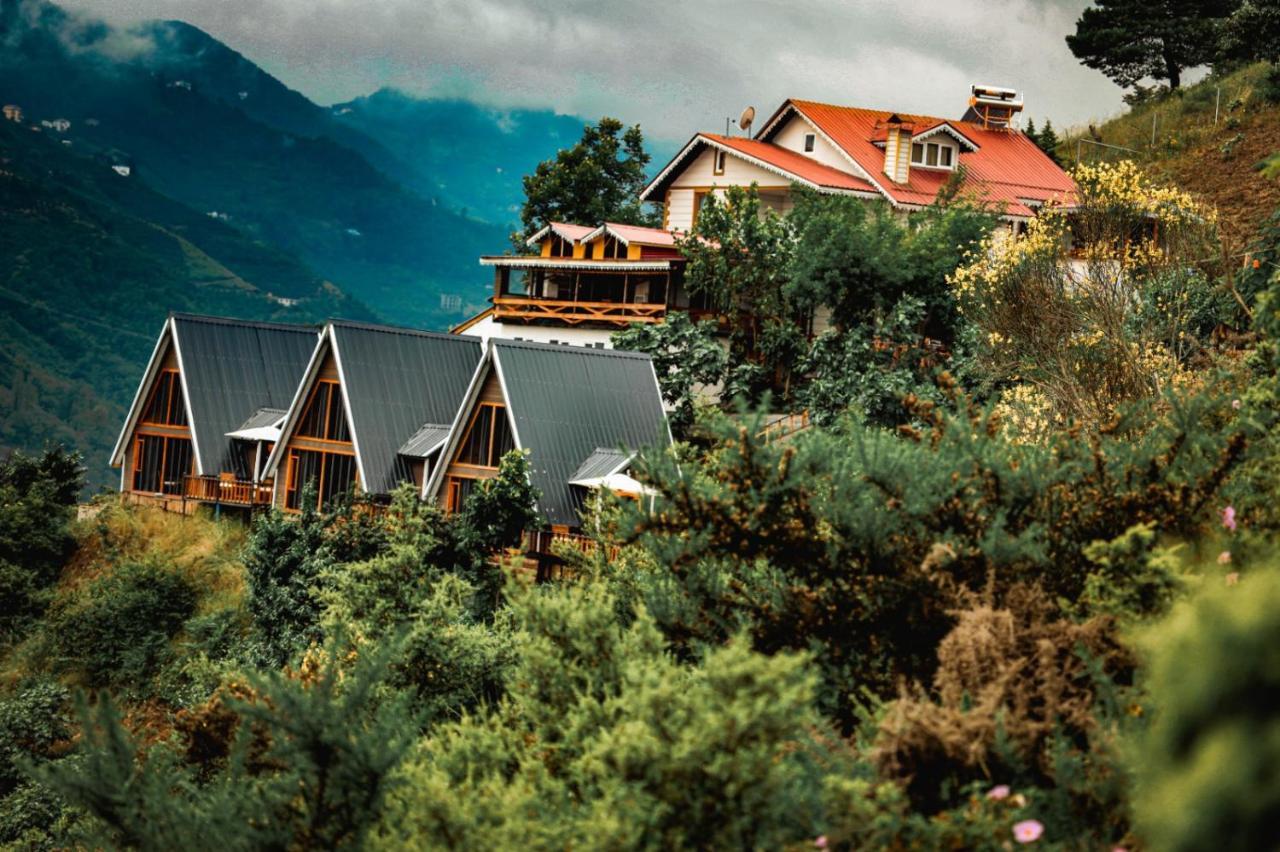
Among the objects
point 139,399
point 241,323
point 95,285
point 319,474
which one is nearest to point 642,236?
point 241,323

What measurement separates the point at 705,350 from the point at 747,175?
10.9 meters

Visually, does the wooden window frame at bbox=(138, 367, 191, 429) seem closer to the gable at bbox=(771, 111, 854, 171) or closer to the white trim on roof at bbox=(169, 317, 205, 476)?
the white trim on roof at bbox=(169, 317, 205, 476)

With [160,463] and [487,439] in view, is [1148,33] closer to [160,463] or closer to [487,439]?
[487,439]

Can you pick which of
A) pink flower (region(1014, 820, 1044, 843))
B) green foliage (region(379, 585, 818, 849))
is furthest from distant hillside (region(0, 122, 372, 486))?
pink flower (region(1014, 820, 1044, 843))

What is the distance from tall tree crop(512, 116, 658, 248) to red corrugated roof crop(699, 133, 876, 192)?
917 centimetres

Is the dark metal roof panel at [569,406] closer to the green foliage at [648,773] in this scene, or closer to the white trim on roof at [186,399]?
the white trim on roof at [186,399]

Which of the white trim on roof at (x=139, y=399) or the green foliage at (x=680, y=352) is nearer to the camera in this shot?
the green foliage at (x=680, y=352)

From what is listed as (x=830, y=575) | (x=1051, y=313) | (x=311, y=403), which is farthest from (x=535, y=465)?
(x=830, y=575)

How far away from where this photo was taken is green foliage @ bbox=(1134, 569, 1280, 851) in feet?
18.2

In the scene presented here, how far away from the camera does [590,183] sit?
56.7 metres

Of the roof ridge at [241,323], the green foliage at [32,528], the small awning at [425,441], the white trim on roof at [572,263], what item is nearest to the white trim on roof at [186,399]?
the roof ridge at [241,323]

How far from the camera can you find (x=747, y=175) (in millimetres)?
45656

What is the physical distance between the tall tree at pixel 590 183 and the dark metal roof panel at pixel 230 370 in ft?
58.3

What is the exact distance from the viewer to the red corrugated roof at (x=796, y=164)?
142 feet
